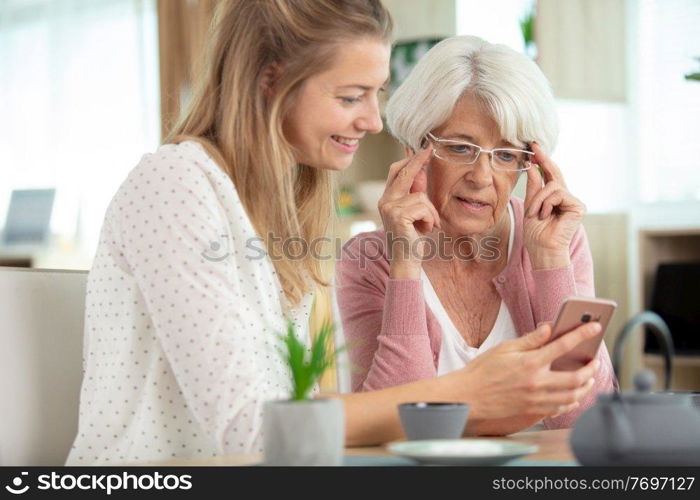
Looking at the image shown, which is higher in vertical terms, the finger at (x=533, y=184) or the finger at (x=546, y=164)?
the finger at (x=546, y=164)

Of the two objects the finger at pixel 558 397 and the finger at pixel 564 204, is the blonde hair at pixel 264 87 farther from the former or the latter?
the finger at pixel 564 204

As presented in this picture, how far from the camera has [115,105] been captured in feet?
19.1

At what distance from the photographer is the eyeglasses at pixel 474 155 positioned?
198cm

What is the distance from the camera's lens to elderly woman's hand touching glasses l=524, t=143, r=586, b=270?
195 centimetres

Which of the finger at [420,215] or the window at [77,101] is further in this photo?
the window at [77,101]

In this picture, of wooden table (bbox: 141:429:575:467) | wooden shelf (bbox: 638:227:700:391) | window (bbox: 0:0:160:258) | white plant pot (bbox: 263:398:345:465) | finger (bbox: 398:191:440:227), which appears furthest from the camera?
window (bbox: 0:0:160:258)

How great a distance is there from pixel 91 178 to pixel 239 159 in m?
4.64

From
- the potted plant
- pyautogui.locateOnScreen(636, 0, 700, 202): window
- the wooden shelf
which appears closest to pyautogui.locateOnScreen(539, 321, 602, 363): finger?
the potted plant

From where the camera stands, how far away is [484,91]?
6.40 ft

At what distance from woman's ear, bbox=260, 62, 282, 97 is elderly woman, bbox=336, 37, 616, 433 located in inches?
18.1

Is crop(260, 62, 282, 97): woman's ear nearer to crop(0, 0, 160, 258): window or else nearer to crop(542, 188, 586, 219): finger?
crop(542, 188, 586, 219): finger

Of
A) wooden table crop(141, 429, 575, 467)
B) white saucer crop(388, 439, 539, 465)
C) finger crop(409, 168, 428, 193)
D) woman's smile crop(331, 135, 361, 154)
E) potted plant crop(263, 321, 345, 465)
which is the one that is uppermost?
woman's smile crop(331, 135, 361, 154)

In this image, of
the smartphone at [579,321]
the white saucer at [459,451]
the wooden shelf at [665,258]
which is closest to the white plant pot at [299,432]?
the white saucer at [459,451]

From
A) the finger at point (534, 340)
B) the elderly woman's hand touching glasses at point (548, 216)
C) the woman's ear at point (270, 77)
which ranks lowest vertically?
the finger at point (534, 340)
